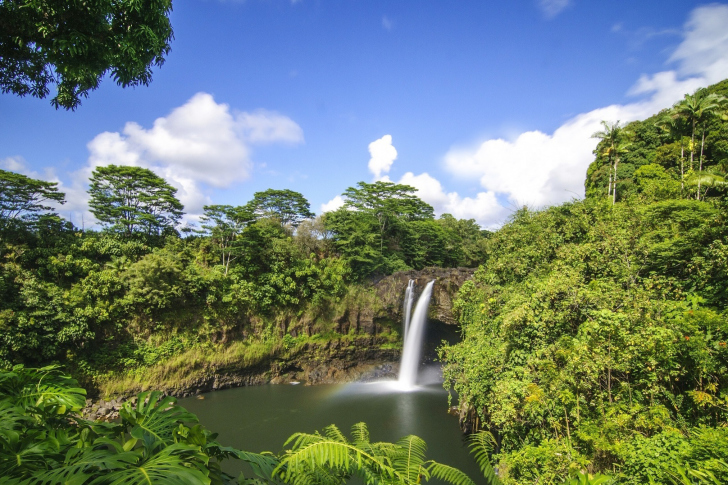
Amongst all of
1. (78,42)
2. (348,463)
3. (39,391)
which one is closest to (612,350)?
(348,463)

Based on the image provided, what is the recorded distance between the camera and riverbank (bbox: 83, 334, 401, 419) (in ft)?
40.8

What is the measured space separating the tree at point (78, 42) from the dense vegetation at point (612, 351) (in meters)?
6.15

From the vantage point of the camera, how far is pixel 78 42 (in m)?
3.03

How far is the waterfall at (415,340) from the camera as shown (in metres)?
16.5

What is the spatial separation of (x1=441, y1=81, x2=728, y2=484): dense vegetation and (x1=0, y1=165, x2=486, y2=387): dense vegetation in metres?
10.0

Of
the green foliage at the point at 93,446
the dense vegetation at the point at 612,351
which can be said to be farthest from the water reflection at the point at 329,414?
the green foliage at the point at 93,446

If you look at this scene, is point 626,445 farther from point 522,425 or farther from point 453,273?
point 453,273

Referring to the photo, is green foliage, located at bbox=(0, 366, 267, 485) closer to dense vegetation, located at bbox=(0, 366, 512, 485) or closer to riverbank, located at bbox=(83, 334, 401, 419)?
dense vegetation, located at bbox=(0, 366, 512, 485)

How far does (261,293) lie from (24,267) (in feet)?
29.1

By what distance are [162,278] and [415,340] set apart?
12.2 meters

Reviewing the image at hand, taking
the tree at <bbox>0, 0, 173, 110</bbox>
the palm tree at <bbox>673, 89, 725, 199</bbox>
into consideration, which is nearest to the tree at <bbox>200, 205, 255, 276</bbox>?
the tree at <bbox>0, 0, 173, 110</bbox>

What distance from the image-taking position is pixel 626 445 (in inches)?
147


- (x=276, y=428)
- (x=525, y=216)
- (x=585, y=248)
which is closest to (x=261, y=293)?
(x=276, y=428)

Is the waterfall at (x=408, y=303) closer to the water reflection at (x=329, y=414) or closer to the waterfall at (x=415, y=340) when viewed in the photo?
the waterfall at (x=415, y=340)
